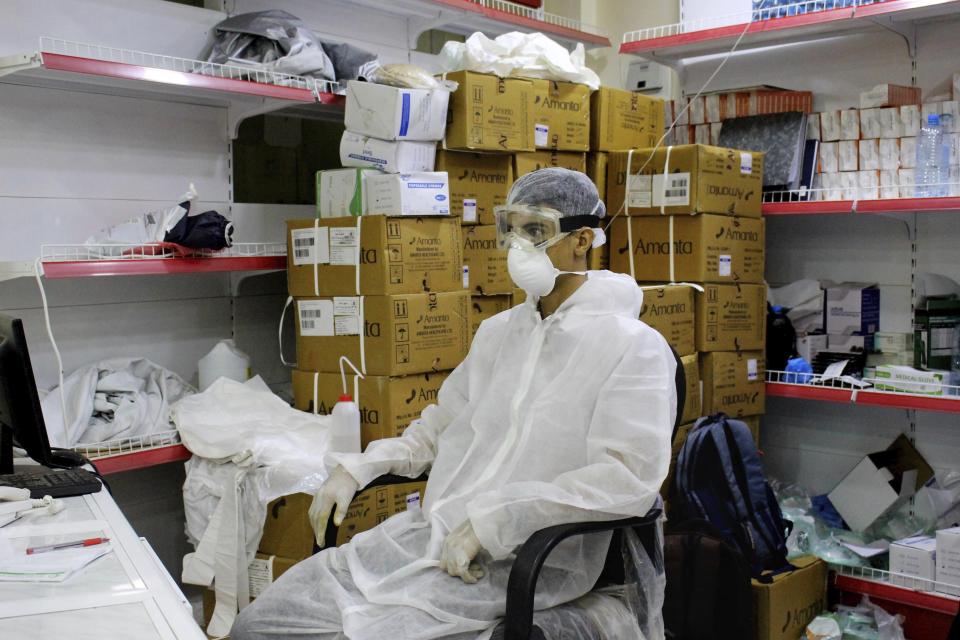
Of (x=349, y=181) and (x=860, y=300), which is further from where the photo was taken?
(x=860, y=300)

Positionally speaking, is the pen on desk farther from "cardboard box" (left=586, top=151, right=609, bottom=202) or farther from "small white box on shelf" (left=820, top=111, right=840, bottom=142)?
"small white box on shelf" (left=820, top=111, right=840, bottom=142)

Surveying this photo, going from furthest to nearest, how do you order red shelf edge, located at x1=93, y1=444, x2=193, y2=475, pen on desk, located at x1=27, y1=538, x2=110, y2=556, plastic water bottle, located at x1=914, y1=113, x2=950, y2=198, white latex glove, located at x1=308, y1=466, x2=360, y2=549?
1. plastic water bottle, located at x1=914, y1=113, x2=950, y2=198
2. red shelf edge, located at x1=93, y1=444, x2=193, y2=475
3. white latex glove, located at x1=308, y1=466, x2=360, y2=549
4. pen on desk, located at x1=27, y1=538, x2=110, y2=556

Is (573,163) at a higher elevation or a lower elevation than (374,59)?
lower

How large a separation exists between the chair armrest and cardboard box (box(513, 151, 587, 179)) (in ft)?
5.98

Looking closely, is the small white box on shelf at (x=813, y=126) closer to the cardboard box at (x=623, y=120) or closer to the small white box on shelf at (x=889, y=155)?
the small white box on shelf at (x=889, y=155)

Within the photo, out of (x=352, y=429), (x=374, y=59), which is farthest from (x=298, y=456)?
(x=374, y=59)

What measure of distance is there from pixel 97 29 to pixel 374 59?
951 mm

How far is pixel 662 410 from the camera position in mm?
1861

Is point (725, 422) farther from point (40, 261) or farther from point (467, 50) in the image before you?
point (40, 261)

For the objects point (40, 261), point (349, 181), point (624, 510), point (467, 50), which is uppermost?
point (467, 50)

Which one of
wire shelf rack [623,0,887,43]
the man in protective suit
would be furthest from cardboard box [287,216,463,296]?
wire shelf rack [623,0,887,43]

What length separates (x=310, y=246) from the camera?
3.09m

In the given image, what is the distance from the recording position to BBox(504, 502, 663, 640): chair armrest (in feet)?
5.30

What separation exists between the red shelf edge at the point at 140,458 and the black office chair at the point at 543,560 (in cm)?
150
